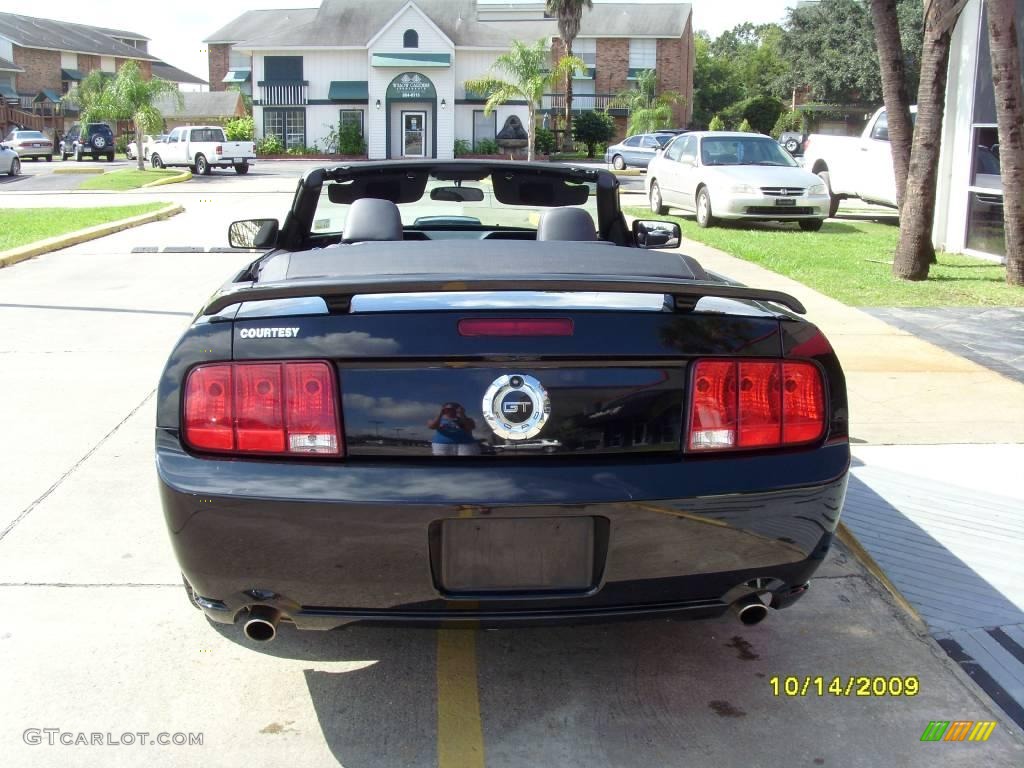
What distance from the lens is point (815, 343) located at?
10.5 ft

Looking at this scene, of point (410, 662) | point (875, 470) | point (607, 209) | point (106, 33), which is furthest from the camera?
point (106, 33)

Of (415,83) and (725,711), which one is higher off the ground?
(415,83)

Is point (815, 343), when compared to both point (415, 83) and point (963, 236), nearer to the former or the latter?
point (963, 236)

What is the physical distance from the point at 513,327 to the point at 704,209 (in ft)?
51.8

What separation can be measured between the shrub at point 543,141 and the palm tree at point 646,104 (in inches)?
168

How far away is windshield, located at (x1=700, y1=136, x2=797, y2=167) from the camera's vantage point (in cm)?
1838

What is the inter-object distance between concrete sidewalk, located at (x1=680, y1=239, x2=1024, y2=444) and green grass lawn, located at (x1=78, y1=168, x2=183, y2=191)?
1035 inches

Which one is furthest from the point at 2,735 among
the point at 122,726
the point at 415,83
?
the point at 415,83

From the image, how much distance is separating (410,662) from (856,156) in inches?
703

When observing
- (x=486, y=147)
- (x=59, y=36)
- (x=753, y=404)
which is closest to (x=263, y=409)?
(x=753, y=404)

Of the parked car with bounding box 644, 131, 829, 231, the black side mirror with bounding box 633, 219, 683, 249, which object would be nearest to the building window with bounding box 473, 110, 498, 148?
the parked car with bounding box 644, 131, 829, 231

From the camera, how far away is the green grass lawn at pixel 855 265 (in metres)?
10.9

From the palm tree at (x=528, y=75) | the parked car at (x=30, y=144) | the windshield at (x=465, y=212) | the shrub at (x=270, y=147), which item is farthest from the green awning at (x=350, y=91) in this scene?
the windshield at (x=465, y=212)
